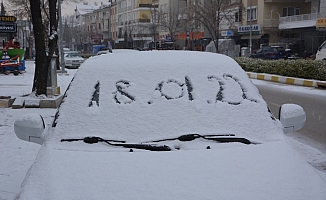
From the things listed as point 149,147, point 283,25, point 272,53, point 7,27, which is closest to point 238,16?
point 283,25

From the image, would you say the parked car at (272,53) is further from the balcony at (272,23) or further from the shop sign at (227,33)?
the shop sign at (227,33)

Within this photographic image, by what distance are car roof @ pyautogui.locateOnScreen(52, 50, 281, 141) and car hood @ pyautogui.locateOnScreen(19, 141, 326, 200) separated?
0.83 ft

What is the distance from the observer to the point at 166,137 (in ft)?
10.5

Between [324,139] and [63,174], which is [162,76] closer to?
[63,174]

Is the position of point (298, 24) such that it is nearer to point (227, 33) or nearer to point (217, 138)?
point (227, 33)

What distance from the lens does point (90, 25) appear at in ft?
331

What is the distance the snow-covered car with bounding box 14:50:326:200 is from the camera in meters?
2.58

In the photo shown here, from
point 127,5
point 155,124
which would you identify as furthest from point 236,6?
point 155,124

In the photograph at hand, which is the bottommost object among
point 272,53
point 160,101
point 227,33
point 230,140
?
point 230,140

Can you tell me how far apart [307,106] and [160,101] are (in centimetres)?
920

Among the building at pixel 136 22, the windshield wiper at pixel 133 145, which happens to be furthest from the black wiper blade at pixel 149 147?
Answer: the building at pixel 136 22

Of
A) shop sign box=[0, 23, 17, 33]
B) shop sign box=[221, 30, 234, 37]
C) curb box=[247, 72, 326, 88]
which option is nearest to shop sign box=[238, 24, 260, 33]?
shop sign box=[221, 30, 234, 37]

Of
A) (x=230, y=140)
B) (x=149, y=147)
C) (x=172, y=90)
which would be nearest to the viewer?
Answer: (x=149, y=147)

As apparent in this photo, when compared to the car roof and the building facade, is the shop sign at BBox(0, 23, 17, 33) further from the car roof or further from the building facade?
the building facade
